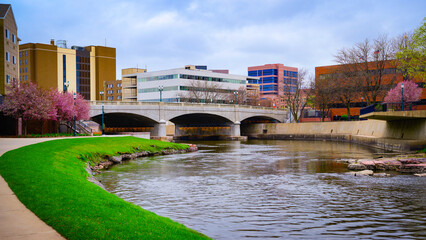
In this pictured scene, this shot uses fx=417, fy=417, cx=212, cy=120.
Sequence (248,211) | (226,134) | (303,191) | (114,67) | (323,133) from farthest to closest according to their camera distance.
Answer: (114,67), (226,134), (323,133), (303,191), (248,211)

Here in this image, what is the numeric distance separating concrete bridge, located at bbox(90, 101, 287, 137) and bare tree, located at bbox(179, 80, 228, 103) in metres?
20.0

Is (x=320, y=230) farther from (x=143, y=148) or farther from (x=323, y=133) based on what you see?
(x=323, y=133)

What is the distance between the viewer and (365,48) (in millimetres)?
73000

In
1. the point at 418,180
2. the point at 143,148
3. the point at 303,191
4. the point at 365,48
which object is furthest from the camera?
the point at 365,48

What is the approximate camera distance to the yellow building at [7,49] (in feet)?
200

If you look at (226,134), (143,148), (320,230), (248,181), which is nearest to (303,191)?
(248,181)

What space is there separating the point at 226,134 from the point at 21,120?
50405mm

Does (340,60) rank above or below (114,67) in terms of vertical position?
below

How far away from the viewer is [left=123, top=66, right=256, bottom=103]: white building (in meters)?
127

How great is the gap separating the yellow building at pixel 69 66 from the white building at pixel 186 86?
21.2 m

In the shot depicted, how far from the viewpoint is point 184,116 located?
8731 centimetres

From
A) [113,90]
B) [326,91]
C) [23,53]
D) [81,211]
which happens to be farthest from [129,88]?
[81,211]

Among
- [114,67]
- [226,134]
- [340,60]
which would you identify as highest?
[114,67]

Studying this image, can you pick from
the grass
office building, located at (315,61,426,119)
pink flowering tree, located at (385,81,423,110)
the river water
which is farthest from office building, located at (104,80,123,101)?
the grass
